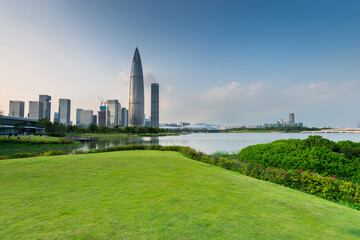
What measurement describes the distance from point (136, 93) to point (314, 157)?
18164 cm

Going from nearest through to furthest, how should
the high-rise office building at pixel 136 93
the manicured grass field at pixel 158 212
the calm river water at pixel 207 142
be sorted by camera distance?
1. the manicured grass field at pixel 158 212
2. the calm river water at pixel 207 142
3. the high-rise office building at pixel 136 93

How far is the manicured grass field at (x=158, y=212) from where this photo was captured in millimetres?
2744

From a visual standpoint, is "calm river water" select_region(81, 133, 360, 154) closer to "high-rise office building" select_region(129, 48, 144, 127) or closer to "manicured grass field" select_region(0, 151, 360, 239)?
"manicured grass field" select_region(0, 151, 360, 239)

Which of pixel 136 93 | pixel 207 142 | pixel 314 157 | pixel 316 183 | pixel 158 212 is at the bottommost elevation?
pixel 207 142

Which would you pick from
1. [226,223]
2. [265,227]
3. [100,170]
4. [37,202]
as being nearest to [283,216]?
[265,227]

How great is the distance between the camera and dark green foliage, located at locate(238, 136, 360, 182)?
7.89 meters

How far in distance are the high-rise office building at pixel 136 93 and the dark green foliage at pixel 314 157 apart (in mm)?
178519

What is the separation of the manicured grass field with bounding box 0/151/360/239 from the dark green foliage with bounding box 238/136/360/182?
4600 mm

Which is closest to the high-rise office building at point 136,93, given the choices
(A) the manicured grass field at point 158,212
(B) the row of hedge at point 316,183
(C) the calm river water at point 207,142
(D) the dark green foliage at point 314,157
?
(C) the calm river water at point 207,142

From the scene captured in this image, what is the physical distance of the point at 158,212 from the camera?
335cm

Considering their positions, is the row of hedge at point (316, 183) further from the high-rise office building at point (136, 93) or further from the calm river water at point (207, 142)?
the high-rise office building at point (136, 93)

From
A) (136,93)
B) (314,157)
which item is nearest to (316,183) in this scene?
(314,157)

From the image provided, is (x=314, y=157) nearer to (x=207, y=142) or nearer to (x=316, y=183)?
(x=316, y=183)

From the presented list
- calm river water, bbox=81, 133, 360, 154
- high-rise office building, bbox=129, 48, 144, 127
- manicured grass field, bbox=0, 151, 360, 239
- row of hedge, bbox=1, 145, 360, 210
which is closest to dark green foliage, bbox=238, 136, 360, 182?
row of hedge, bbox=1, 145, 360, 210
